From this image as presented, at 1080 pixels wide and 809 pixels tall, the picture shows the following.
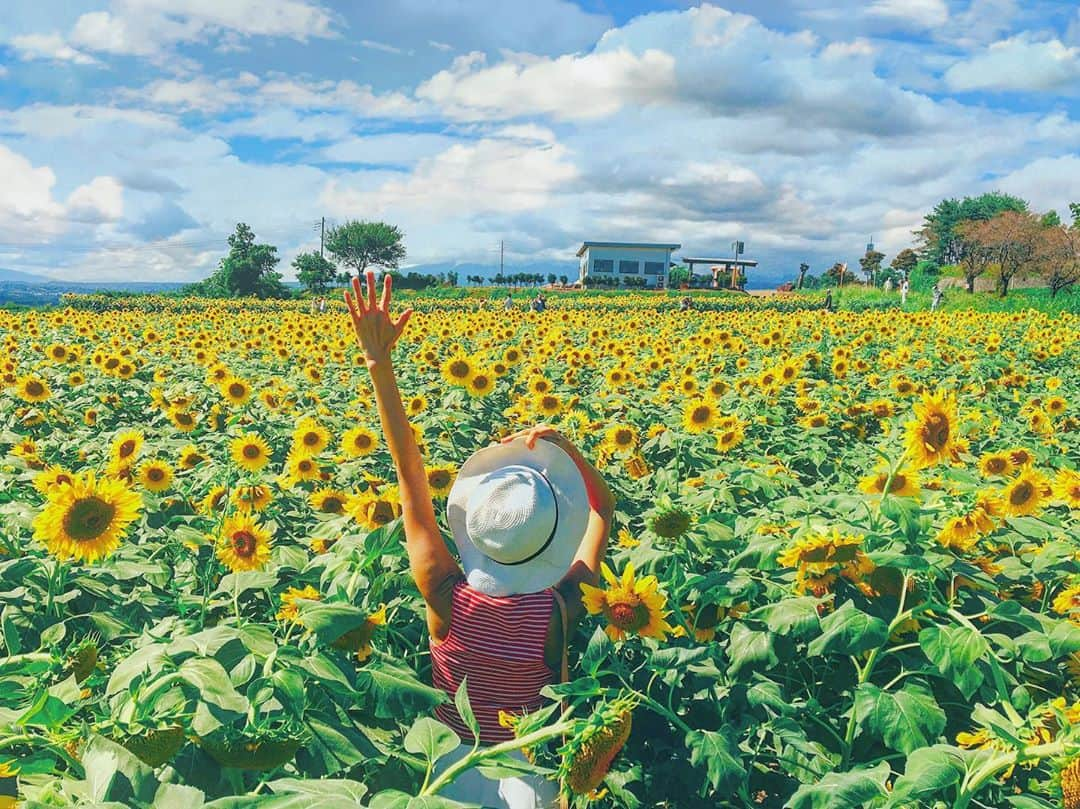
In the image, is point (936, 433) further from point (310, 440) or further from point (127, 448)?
point (127, 448)

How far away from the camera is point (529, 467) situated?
93.9 inches

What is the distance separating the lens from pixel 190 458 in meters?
4.30

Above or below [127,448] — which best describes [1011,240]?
above

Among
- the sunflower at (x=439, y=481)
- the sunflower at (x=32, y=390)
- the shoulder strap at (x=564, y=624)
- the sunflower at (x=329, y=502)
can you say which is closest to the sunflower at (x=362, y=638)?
the shoulder strap at (x=564, y=624)

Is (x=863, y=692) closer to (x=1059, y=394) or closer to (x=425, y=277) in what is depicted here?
(x=1059, y=394)

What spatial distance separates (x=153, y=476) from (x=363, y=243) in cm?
9216

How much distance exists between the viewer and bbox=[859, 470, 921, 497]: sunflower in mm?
2777

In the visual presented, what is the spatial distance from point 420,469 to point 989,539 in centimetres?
212

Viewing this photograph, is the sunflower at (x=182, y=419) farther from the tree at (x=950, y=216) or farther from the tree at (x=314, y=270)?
the tree at (x=950, y=216)

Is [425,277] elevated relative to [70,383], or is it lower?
elevated

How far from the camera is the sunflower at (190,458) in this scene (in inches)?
168

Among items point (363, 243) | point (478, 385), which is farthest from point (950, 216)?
point (478, 385)

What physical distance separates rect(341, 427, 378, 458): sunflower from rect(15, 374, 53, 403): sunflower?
9.81 ft

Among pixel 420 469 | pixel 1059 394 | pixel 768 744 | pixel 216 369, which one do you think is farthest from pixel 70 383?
pixel 1059 394
